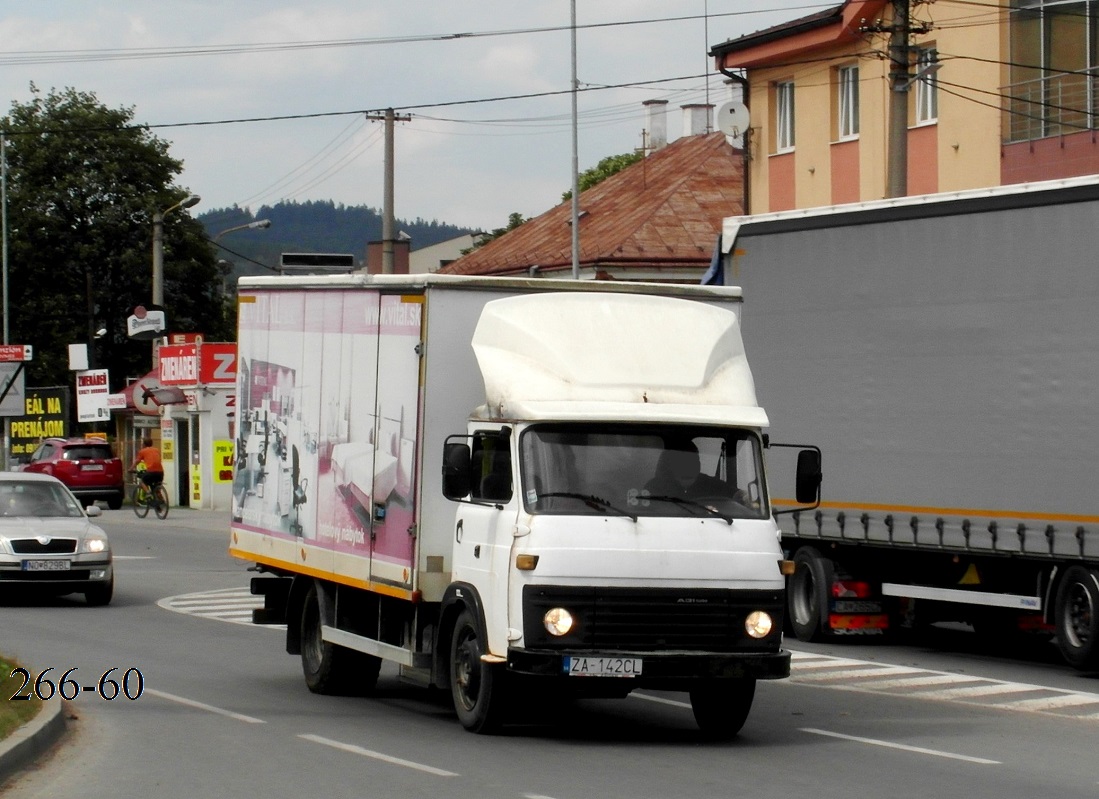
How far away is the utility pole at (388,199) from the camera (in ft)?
134

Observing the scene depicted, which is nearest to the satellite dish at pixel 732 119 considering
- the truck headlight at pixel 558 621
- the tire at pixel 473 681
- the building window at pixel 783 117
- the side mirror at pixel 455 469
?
the building window at pixel 783 117

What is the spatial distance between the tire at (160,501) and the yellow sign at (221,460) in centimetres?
246

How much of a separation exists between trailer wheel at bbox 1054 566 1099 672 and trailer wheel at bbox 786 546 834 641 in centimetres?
303

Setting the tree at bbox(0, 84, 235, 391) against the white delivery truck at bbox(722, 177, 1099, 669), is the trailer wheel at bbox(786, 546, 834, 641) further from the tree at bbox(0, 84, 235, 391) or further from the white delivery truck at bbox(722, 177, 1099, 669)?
Result: the tree at bbox(0, 84, 235, 391)

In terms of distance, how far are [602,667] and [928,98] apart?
26.3 meters

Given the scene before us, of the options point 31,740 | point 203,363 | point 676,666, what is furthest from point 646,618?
point 203,363

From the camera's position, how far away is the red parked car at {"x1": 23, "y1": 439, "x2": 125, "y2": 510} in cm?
5069

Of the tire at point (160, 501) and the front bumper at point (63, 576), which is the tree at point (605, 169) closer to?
the tire at point (160, 501)

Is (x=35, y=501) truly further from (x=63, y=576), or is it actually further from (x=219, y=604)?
(x=219, y=604)

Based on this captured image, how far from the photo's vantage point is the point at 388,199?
138ft

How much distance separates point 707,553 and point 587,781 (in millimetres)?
1772

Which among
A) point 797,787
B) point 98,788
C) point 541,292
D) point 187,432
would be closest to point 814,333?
point 541,292

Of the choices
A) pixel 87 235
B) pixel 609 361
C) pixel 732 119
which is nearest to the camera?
pixel 609 361

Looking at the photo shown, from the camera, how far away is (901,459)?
1712 centimetres
